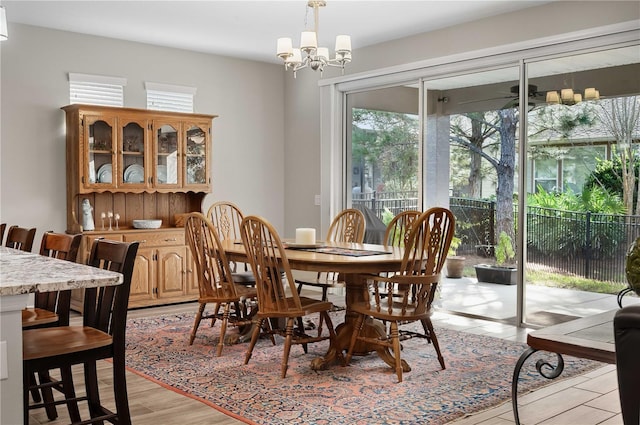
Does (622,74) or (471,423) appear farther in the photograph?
(622,74)

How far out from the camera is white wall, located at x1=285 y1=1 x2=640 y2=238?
186 inches

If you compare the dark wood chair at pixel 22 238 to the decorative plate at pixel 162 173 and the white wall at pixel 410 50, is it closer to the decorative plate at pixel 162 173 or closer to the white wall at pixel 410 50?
the decorative plate at pixel 162 173

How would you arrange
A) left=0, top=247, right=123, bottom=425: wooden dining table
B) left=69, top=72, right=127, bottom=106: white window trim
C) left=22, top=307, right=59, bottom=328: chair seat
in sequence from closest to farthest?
left=0, top=247, right=123, bottom=425: wooden dining table
left=22, top=307, right=59, bottom=328: chair seat
left=69, top=72, right=127, bottom=106: white window trim

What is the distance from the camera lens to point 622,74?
4594mm

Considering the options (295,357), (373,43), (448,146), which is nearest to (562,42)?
(448,146)

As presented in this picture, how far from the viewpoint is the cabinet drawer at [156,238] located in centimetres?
578

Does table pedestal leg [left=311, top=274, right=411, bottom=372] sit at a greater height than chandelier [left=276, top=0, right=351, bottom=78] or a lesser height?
lesser

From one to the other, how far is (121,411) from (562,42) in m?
4.17

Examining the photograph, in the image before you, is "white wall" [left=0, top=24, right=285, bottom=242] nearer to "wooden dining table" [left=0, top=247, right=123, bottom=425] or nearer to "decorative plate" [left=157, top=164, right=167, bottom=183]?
"decorative plate" [left=157, top=164, right=167, bottom=183]

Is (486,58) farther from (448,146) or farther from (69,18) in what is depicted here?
(69,18)

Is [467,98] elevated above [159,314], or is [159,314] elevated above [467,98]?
[467,98]

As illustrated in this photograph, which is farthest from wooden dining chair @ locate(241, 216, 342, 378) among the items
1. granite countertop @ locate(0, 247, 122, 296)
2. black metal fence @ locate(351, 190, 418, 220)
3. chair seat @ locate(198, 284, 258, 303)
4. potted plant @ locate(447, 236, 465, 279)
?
black metal fence @ locate(351, 190, 418, 220)

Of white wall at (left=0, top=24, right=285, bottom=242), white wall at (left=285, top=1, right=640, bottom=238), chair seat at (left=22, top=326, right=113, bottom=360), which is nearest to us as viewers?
chair seat at (left=22, top=326, right=113, bottom=360)

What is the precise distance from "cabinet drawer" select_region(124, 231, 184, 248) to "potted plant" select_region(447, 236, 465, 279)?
8.48 ft
